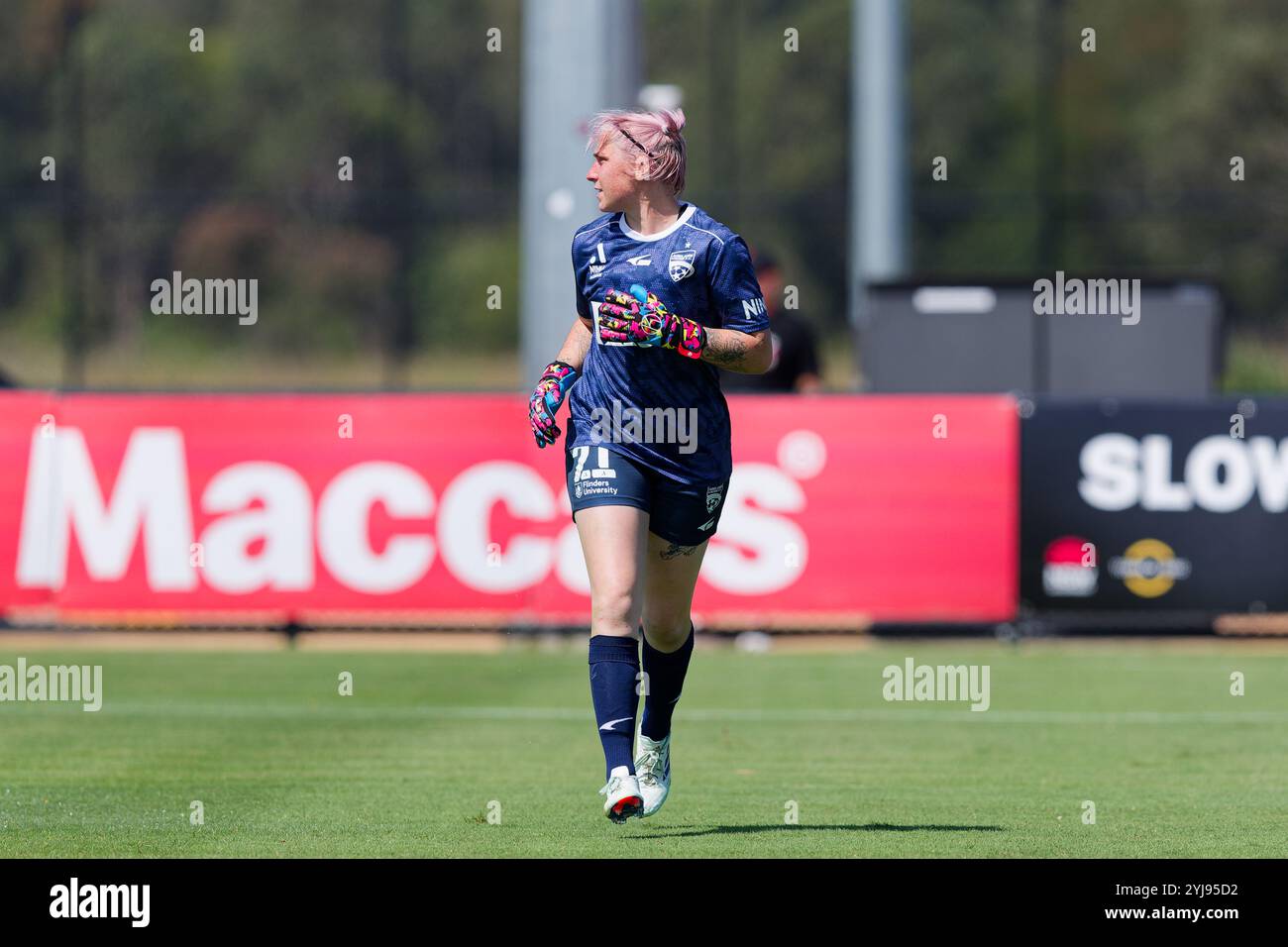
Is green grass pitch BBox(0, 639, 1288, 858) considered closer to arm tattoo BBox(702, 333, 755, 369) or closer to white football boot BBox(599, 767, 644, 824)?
white football boot BBox(599, 767, 644, 824)

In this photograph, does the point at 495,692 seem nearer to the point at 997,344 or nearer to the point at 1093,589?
the point at 1093,589

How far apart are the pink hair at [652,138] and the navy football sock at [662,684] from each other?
1.54 metres

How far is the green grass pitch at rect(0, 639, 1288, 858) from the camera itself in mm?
7273

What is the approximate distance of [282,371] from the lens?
37219mm

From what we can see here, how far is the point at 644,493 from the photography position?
7.22m

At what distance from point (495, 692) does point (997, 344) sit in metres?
8.75

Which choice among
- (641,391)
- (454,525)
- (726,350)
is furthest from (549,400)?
(454,525)

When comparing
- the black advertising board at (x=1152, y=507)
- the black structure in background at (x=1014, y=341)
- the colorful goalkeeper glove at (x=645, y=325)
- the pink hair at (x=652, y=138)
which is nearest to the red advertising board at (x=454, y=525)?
the black advertising board at (x=1152, y=507)

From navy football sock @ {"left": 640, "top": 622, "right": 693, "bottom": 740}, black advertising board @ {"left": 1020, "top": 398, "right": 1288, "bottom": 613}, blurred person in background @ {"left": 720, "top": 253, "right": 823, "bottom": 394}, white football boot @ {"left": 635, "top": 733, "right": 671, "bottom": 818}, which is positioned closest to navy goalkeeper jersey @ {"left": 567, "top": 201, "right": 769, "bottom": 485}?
navy football sock @ {"left": 640, "top": 622, "right": 693, "bottom": 740}

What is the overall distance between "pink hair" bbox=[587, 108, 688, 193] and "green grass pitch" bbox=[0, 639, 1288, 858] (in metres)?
2.08

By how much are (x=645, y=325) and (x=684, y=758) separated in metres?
3.04

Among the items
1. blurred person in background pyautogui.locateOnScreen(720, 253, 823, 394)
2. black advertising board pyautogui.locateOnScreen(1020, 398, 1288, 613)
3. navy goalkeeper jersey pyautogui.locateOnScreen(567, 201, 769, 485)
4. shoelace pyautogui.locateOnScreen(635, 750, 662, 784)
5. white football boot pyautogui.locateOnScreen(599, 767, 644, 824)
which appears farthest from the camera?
blurred person in background pyautogui.locateOnScreen(720, 253, 823, 394)

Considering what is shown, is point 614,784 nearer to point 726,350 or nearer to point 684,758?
point 726,350
